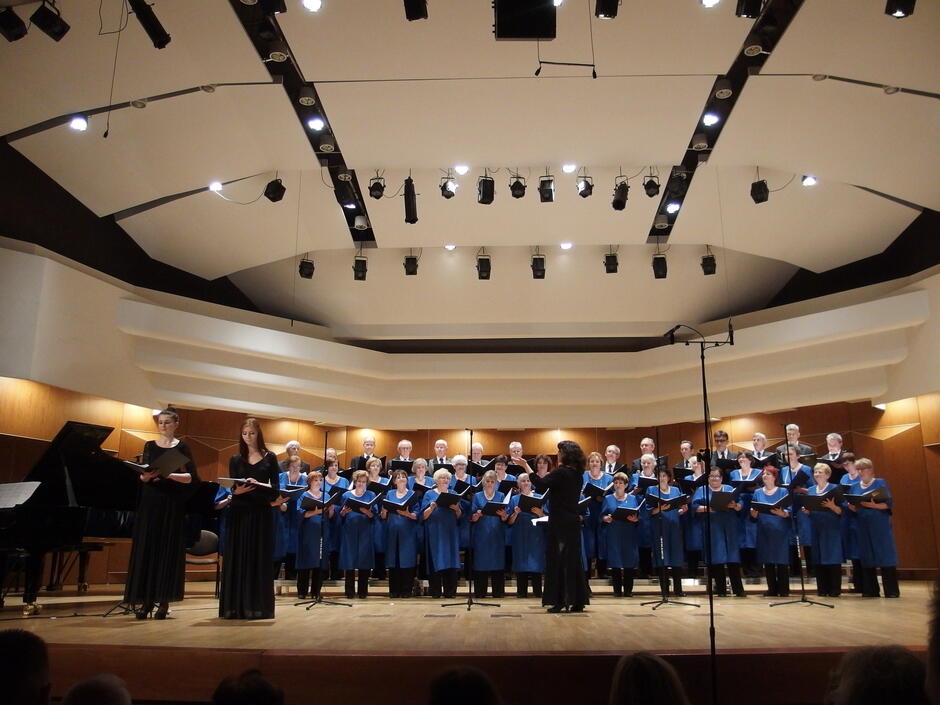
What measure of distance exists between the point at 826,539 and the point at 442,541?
362 cm

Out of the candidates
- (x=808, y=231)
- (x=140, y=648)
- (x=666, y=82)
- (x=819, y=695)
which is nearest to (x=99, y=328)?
(x=140, y=648)

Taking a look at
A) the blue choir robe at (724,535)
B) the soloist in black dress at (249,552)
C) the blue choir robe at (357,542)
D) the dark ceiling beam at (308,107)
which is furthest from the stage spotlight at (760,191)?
the soloist in black dress at (249,552)

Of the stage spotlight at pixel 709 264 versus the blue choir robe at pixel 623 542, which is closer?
the blue choir robe at pixel 623 542

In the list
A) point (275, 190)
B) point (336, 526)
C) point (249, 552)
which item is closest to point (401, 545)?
point (336, 526)

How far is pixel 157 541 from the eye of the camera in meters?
5.14

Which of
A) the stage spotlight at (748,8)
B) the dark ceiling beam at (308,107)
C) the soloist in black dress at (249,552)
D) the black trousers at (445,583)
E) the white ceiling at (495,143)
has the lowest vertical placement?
the black trousers at (445,583)

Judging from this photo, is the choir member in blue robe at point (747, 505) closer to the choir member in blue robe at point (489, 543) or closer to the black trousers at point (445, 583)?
the choir member in blue robe at point (489, 543)

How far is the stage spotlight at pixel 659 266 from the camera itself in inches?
388

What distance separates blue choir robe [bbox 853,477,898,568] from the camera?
6930 millimetres

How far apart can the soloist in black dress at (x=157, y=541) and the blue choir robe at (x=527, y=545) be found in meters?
3.33

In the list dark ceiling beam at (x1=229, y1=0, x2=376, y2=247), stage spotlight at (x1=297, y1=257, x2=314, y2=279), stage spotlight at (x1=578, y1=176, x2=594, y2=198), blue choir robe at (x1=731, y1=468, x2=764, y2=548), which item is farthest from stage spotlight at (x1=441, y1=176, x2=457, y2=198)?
blue choir robe at (x1=731, y1=468, x2=764, y2=548)

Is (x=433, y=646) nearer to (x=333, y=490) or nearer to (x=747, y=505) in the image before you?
(x=333, y=490)

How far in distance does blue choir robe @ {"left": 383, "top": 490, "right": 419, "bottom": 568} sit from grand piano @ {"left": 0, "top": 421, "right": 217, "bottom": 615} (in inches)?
81.5

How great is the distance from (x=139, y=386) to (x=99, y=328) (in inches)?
41.5
